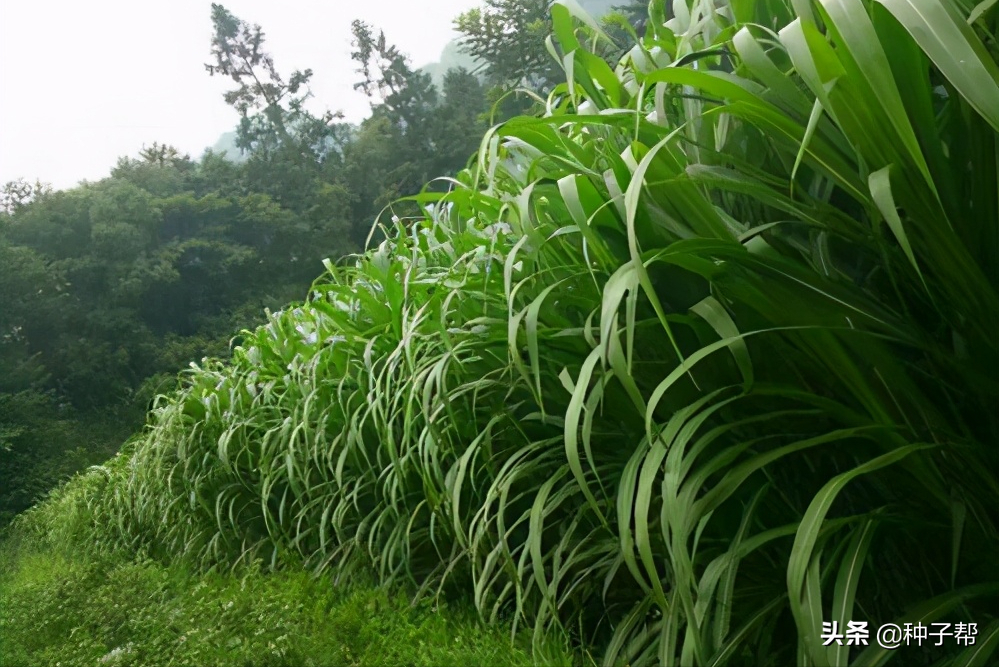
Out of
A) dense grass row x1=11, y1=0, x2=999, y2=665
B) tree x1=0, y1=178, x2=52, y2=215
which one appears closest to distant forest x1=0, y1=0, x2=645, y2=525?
tree x1=0, y1=178, x2=52, y2=215

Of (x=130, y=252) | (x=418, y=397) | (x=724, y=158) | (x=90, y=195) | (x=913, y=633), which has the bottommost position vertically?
(x=913, y=633)

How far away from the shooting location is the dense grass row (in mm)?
633

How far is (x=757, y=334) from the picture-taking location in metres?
0.79

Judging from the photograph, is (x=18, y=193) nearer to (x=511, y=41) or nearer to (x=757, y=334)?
(x=511, y=41)

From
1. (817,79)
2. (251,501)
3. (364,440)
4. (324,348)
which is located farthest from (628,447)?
(251,501)

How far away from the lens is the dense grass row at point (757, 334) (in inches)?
24.9

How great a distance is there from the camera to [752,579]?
855 millimetres

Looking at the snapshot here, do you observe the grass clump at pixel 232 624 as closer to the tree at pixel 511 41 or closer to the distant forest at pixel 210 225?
the distant forest at pixel 210 225

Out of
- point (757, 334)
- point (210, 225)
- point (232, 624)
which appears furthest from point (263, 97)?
point (757, 334)

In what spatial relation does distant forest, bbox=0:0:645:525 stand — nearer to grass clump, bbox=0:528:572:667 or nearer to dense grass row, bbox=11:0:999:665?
grass clump, bbox=0:528:572:667

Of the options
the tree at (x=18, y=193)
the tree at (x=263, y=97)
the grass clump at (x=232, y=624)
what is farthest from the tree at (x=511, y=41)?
the grass clump at (x=232, y=624)

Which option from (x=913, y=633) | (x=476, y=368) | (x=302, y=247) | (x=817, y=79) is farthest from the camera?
(x=302, y=247)

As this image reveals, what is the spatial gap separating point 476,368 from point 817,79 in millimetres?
679

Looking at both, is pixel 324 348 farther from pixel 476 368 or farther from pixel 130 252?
pixel 130 252
